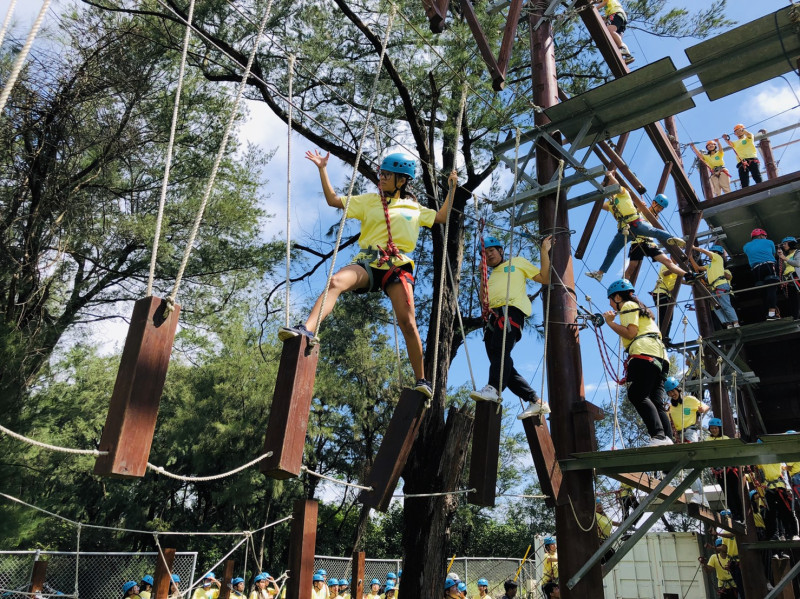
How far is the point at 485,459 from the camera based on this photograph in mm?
4379

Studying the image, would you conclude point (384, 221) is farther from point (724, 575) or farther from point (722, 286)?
point (724, 575)

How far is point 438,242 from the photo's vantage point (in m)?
8.20

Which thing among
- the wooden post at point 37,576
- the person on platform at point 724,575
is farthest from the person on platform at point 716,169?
the wooden post at point 37,576

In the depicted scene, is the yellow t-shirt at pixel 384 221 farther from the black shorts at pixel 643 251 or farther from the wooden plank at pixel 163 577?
the wooden plank at pixel 163 577

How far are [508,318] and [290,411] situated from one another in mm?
2421

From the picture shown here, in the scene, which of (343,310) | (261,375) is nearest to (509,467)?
(261,375)

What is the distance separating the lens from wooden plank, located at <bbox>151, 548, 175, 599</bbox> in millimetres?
8188

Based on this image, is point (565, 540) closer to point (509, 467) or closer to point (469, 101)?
point (469, 101)

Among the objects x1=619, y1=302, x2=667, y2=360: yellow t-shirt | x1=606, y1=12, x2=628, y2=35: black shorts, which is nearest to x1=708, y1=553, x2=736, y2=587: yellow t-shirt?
x1=619, y1=302, x2=667, y2=360: yellow t-shirt

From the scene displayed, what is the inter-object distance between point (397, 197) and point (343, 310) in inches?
230

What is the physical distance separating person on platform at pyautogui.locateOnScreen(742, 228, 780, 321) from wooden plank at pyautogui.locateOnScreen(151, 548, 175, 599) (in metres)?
8.17

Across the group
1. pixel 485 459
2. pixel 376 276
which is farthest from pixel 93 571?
pixel 376 276

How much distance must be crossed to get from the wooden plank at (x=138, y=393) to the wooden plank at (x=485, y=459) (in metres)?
2.52

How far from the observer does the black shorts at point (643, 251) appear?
682 cm
